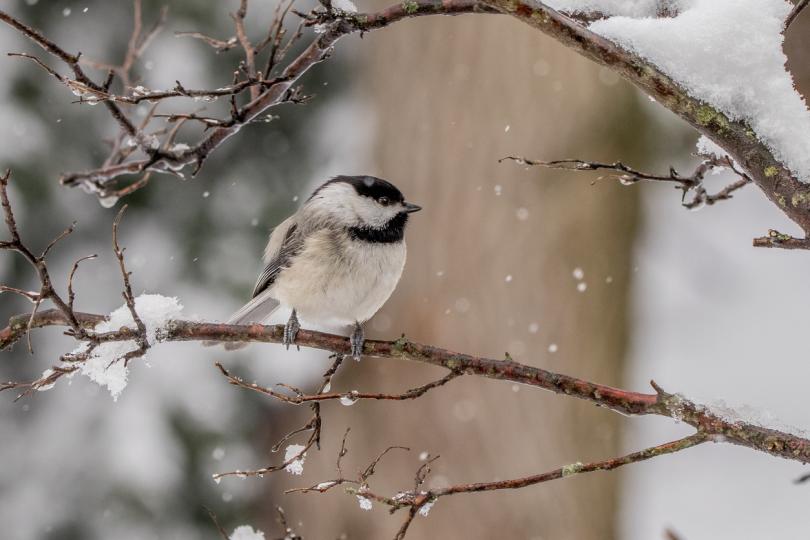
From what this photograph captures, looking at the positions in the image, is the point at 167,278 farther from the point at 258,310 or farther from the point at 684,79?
the point at 684,79

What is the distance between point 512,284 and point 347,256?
144 cm

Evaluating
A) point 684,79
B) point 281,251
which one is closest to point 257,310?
point 281,251

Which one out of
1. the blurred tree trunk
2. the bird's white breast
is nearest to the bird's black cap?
the bird's white breast

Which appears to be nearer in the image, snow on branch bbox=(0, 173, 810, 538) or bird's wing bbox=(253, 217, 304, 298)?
snow on branch bbox=(0, 173, 810, 538)

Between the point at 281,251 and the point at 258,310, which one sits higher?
the point at 281,251

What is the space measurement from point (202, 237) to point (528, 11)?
3.99 meters

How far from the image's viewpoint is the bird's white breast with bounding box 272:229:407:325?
2.94 metres

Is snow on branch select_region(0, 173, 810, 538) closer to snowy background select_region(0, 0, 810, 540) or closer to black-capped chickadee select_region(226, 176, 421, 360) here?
black-capped chickadee select_region(226, 176, 421, 360)

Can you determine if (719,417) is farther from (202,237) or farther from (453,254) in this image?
(202,237)

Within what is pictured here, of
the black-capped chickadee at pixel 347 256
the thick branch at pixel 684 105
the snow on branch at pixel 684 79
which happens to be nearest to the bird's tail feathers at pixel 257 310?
the black-capped chickadee at pixel 347 256

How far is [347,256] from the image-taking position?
Result: 295 centimetres

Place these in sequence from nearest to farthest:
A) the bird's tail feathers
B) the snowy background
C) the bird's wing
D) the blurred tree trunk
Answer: the bird's wing
the bird's tail feathers
the blurred tree trunk
the snowy background

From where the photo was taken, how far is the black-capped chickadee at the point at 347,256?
2.95 metres

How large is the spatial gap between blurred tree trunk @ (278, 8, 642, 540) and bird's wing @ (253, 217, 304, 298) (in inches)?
41.3
